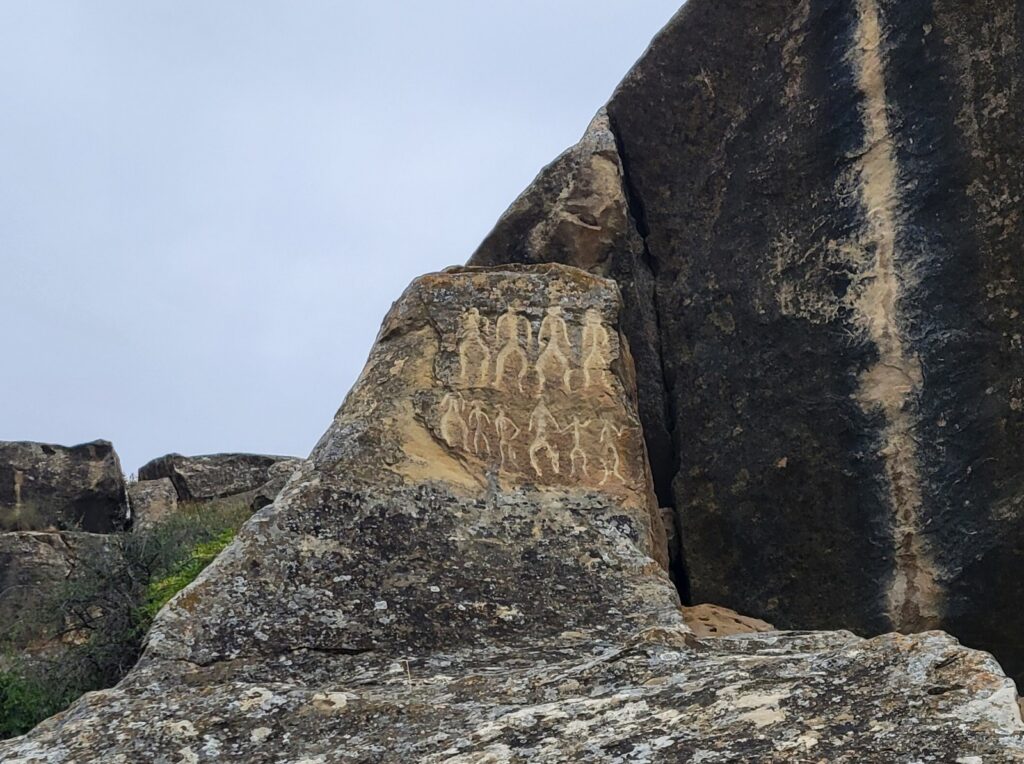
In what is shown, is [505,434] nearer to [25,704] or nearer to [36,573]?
[25,704]

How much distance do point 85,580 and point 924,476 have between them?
25.1 ft

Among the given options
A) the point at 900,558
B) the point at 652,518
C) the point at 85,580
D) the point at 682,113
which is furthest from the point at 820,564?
the point at 85,580

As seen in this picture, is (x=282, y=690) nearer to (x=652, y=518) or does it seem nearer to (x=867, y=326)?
(x=652, y=518)

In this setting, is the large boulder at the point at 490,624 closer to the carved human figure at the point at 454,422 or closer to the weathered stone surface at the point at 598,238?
the carved human figure at the point at 454,422

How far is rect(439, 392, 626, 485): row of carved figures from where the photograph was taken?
7.42 m

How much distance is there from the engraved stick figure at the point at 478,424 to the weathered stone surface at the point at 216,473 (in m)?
9.06

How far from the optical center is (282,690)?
18.7 ft

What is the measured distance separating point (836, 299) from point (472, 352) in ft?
6.96

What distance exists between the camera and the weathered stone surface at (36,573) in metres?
12.6

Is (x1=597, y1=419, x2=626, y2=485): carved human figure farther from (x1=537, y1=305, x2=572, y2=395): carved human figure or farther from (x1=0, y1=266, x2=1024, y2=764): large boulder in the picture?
(x1=537, y1=305, x2=572, y2=395): carved human figure

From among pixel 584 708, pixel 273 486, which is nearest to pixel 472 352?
pixel 584 708

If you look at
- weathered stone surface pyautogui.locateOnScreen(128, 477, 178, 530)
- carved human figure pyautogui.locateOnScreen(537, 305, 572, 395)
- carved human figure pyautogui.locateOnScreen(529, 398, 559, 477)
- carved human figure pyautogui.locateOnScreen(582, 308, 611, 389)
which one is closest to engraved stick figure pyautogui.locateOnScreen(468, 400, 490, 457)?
carved human figure pyautogui.locateOnScreen(529, 398, 559, 477)

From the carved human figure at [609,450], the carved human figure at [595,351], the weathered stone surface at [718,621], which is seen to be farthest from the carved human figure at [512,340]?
the weathered stone surface at [718,621]

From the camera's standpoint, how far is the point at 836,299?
7.89m
